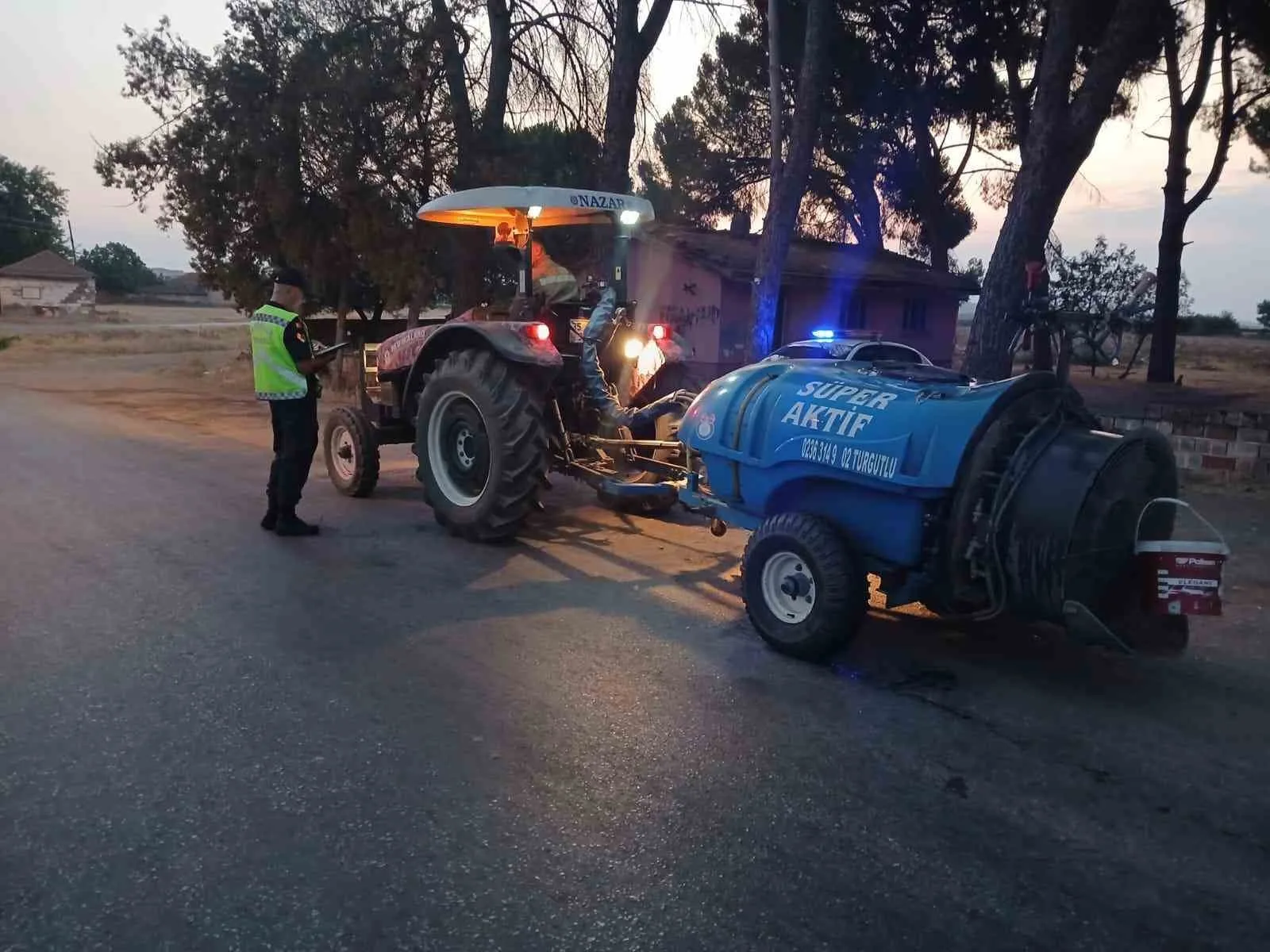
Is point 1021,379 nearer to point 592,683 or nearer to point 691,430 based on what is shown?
point 691,430

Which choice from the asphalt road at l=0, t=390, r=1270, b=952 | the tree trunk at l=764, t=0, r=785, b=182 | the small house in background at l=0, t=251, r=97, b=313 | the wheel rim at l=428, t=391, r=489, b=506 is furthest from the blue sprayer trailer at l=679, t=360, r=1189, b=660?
the small house in background at l=0, t=251, r=97, b=313

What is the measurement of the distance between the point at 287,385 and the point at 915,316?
2072 centimetres

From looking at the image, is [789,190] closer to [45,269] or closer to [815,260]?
[815,260]

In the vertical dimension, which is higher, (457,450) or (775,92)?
(775,92)

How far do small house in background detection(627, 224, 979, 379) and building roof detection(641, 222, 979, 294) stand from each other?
3 cm

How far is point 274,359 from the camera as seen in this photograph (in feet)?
23.1

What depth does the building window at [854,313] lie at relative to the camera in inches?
917

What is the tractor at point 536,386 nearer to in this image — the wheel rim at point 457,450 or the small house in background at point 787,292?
the wheel rim at point 457,450

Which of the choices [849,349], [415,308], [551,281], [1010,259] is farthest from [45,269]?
[849,349]

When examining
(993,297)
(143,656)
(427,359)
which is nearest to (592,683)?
(143,656)

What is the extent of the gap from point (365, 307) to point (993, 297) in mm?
14448

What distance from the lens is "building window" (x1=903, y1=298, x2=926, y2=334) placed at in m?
25.1

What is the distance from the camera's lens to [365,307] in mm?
22172

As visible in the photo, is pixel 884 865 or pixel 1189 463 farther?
pixel 1189 463
